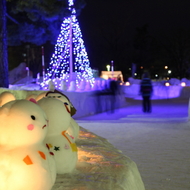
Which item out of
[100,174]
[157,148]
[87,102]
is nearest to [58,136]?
[100,174]

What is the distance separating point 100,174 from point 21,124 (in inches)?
43.3

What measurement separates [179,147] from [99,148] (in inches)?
117

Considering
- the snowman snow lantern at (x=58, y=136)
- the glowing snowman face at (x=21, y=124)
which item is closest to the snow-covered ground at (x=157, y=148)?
the snowman snow lantern at (x=58, y=136)

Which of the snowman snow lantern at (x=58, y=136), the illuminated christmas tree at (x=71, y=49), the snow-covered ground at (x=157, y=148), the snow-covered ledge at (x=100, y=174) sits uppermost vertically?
the illuminated christmas tree at (x=71, y=49)

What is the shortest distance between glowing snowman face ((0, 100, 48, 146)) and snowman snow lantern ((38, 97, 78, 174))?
0.57 m

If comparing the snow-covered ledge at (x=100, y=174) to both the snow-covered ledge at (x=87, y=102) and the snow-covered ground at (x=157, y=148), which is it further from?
the snow-covered ledge at (x=87, y=102)

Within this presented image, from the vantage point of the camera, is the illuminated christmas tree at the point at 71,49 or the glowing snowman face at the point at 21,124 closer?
the glowing snowman face at the point at 21,124

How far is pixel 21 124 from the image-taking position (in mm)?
2254

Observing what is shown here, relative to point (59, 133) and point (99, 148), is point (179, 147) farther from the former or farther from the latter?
point (59, 133)

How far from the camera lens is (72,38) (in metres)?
17.1

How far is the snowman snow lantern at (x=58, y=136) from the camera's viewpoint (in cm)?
296

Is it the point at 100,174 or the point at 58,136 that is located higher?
the point at 58,136

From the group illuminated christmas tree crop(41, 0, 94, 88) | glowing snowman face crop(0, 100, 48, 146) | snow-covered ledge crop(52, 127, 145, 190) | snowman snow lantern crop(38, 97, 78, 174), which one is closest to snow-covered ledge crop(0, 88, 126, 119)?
illuminated christmas tree crop(41, 0, 94, 88)

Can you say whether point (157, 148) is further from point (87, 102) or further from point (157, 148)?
point (87, 102)
